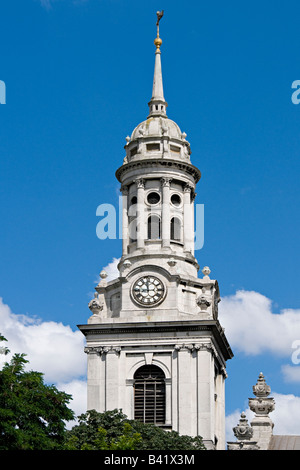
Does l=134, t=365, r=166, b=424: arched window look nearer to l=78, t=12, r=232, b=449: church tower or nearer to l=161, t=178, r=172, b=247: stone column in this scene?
l=78, t=12, r=232, b=449: church tower

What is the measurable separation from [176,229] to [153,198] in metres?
3.29

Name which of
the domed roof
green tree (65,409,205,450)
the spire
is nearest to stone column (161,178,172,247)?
the domed roof

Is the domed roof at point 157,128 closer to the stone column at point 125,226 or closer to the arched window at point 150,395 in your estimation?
the stone column at point 125,226

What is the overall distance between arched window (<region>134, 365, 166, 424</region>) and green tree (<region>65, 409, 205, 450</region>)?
575cm

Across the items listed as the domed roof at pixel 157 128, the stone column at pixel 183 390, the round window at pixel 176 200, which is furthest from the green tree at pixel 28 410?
the domed roof at pixel 157 128

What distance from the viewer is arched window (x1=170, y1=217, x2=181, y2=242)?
381 ft

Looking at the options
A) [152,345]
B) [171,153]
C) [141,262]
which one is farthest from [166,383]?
[171,153]

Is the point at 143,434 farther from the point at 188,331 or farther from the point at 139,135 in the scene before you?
the point at 139,135

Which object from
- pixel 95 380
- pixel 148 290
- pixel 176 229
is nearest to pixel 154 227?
pixel 176 229

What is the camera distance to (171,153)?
4658 inches

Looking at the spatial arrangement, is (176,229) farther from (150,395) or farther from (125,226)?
(150,395)

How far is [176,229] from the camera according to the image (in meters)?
116
